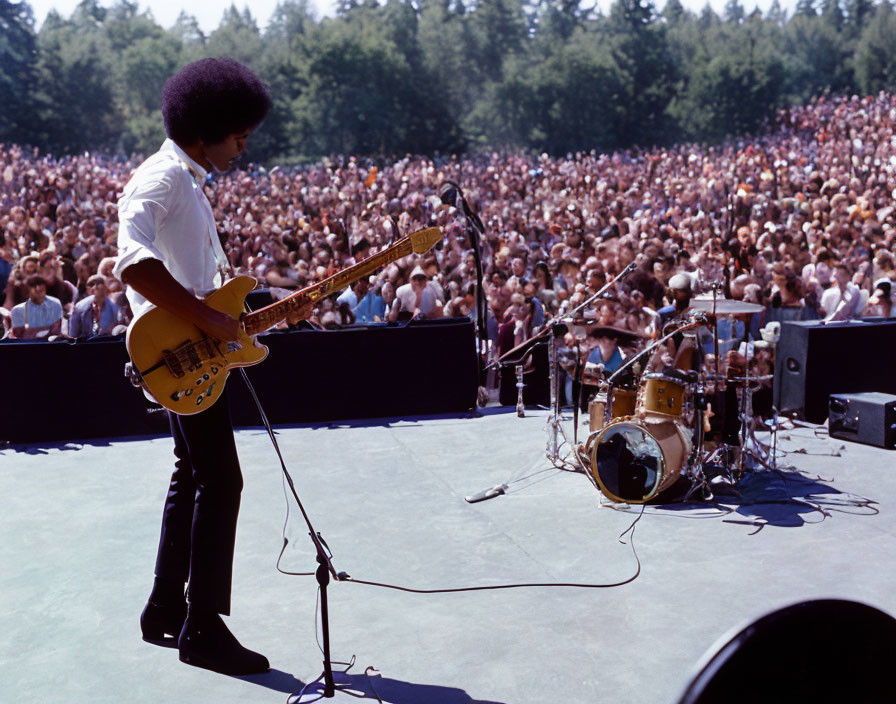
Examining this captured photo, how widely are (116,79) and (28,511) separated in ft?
Result: 274

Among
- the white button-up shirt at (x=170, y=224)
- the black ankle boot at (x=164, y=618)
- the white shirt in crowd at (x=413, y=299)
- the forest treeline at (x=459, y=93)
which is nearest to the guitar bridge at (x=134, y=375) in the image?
the white button-up shirt at (x=170, y=224)

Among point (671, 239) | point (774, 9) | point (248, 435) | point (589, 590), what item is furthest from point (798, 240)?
point (774, 9)

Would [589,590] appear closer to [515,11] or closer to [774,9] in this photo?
[515,11]

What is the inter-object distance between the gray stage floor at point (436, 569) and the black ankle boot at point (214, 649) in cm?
6

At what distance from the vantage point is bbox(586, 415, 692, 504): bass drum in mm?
5566

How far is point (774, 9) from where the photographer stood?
122 metres

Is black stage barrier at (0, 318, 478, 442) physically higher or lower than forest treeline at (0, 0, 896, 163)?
lower

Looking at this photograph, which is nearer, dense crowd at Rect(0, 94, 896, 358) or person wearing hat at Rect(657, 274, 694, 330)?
person wearing hat at Rect(657, 274, 694, 330)

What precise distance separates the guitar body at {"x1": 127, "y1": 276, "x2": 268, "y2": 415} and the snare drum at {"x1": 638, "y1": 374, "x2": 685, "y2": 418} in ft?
10.2

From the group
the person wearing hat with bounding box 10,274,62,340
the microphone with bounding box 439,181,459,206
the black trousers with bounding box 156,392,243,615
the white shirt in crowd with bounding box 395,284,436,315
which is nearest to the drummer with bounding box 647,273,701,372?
the microphone with bounding box 439,181,459,206

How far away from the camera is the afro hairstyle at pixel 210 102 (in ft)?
10.7

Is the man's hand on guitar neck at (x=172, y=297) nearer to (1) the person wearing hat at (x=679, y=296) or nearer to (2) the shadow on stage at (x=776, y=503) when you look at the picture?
(2) the shadow on stage at (x=776, y=503)

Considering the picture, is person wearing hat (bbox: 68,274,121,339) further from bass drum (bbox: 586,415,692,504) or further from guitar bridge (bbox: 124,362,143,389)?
guitar bridge (bbox: 124,362,143,389)

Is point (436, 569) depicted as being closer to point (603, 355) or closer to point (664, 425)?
point (664, 425)
